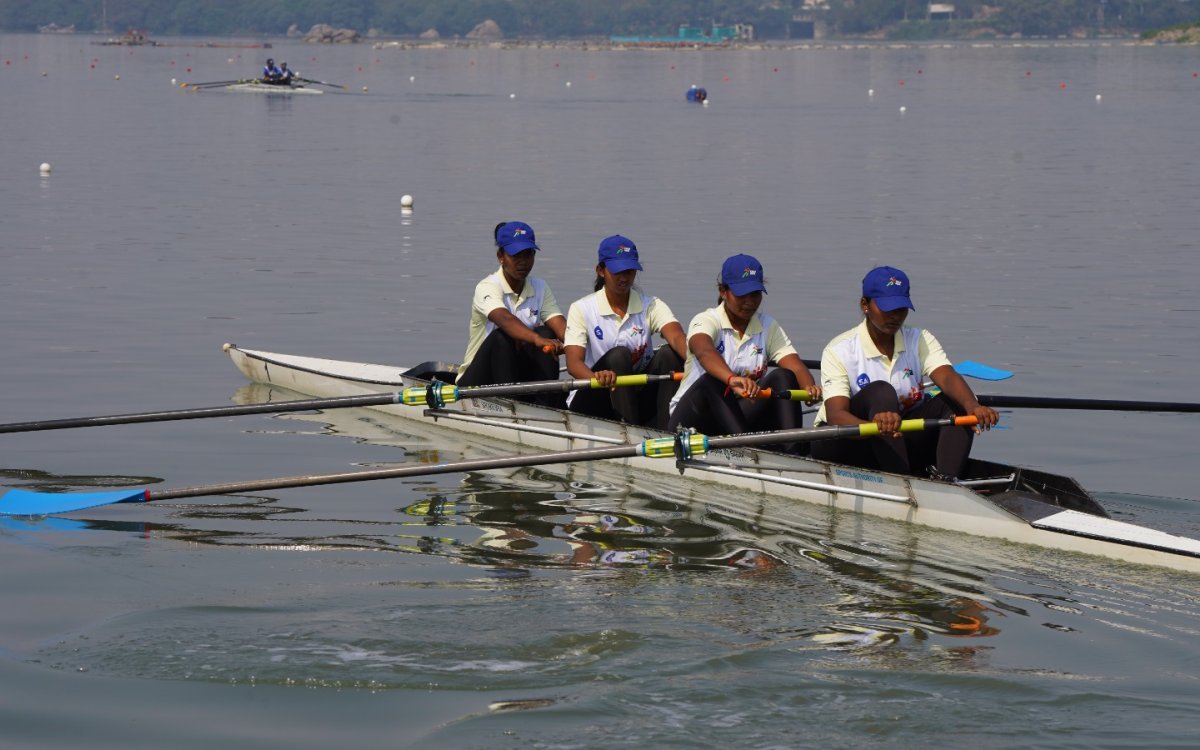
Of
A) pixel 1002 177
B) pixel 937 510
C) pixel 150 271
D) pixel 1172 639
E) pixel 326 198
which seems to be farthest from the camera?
pixel 1002 177

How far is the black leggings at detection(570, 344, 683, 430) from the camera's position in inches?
489

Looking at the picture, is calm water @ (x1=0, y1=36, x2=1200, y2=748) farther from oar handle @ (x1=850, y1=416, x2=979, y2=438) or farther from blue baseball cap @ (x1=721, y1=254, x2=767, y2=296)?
blue baseball cap @ (x1=721, y1=254, x2=767, y2=296)

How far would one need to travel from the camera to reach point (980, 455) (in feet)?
44.9

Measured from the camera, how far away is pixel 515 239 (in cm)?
1328

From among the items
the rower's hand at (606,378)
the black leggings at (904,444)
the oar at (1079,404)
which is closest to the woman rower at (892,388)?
the black leggings at (904,444)

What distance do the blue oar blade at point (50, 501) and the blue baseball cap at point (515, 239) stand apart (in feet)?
12.1

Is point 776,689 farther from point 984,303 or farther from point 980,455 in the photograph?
point 984,303

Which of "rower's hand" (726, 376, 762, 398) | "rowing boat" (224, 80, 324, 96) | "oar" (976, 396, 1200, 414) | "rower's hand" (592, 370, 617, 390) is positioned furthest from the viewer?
"rowing boat" (224, 80, 324, 96)

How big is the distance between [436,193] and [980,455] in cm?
2140

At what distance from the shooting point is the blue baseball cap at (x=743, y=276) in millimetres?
11281

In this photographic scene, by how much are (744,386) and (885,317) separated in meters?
1.15

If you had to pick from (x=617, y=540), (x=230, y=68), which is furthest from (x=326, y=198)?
(x=230, y=68)

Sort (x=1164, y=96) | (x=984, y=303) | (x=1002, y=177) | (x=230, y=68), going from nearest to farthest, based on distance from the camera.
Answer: (x=984, y=303) → (x=1002, y=177) → (x=1164, y=96) → (x=230, y=68)

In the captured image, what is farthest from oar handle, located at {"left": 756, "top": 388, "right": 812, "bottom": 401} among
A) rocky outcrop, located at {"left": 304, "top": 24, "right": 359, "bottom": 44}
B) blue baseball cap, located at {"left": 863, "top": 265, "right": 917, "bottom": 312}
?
rocky outcrop, located at {"left": 304, "top": 24, "right": 359, "bottom": 44}
